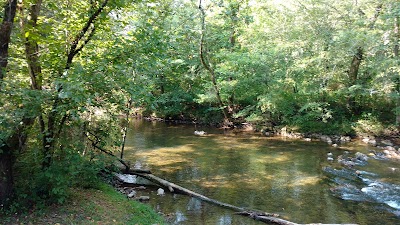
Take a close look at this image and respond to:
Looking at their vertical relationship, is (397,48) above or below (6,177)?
above

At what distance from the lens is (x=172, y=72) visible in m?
22.7

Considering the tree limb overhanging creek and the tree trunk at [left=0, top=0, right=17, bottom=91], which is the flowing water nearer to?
the tree limb overhanging creek

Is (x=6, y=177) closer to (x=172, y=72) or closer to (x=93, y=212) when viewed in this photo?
(x=93, y=212)

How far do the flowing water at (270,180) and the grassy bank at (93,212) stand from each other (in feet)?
2.71

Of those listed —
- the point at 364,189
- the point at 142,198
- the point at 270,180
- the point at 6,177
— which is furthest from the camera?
the point at 270,180

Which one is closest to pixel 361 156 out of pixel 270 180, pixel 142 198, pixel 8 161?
pixel 270 180

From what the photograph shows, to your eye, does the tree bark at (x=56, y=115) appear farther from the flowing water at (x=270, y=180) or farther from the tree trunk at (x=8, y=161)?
the flowing water at (x=270, y=180)

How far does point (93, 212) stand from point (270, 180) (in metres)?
6.32

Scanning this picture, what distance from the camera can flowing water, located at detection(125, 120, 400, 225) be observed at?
25.7 ft

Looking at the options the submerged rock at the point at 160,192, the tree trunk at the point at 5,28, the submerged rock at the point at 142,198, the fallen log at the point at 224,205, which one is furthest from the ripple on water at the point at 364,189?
the tree trunk at the point at 5,28

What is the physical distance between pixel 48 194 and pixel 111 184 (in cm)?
303

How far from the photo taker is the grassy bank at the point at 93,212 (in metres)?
5.54

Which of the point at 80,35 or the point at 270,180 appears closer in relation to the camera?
the point at 80,35

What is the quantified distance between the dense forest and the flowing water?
8.53ft
